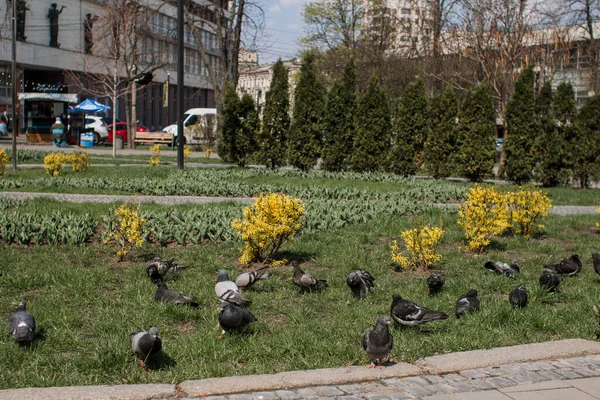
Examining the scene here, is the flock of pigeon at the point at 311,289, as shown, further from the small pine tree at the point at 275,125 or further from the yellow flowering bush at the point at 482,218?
the small pine tree at the point at 275,125

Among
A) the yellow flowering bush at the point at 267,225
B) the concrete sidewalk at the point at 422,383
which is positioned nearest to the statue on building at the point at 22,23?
→ the yellow flowering bush at the point at 267,225

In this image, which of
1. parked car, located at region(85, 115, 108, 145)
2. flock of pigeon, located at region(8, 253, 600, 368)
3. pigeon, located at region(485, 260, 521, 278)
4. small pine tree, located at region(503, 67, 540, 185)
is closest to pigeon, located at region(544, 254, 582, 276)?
flock of pigeon, located at region(8, 253, 600, 368)

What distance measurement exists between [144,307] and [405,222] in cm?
531

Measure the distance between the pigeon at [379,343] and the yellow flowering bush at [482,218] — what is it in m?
4.03

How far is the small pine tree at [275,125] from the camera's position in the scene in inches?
779

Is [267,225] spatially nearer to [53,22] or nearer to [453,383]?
[453,383]

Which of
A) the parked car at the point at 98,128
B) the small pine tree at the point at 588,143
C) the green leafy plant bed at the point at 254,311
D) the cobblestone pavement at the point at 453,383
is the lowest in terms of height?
the cobblestone pavement at the point at 453,383

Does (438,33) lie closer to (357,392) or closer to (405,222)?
(405,222)

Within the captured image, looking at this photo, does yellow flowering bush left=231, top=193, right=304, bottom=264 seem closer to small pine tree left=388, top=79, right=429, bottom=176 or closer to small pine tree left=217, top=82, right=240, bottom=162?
small pine tree left=388, top=79, right=429, bottom=176

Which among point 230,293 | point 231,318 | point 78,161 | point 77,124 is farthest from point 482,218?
point 77,124

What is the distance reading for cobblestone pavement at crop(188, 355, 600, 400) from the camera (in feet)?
13.3

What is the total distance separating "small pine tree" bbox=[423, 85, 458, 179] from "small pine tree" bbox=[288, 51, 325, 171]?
334 centimetres

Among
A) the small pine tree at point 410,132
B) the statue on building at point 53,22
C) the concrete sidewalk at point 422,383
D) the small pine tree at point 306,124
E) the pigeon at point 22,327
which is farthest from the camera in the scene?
the statue on building at point 53,22

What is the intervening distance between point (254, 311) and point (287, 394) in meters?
1.72
